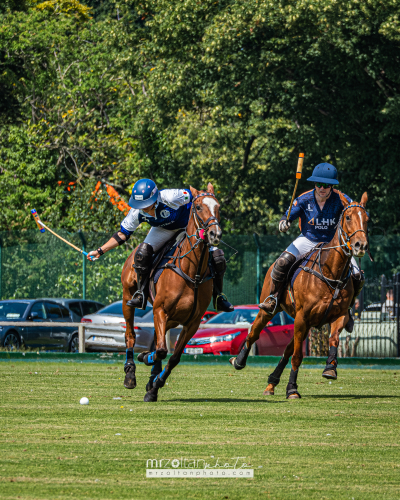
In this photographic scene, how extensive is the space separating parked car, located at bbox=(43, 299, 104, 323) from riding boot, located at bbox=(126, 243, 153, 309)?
13847 millimetres

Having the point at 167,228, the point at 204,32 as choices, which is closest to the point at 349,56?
the point at 204,32

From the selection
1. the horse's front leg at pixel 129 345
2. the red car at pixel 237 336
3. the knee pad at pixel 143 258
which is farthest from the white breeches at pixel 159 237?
the red car at pixel 237 336

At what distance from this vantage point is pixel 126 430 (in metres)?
8.38

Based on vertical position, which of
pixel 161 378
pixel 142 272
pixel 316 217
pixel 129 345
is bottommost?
pixel 161 378

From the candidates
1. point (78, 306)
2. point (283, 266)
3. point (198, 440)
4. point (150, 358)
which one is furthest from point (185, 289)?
point (78, 306)

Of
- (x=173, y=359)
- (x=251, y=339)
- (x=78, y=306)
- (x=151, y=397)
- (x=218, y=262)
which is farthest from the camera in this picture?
(x=78, y=306)

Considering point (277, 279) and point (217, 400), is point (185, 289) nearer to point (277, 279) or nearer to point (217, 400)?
point (217, 400)

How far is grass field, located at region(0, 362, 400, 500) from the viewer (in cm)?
584

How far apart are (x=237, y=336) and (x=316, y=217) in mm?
9147

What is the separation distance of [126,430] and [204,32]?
23.7 meters

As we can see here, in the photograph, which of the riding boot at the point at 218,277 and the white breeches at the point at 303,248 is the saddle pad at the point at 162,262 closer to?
the riding boot at the point at 218,277

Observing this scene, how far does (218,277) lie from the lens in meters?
11.8

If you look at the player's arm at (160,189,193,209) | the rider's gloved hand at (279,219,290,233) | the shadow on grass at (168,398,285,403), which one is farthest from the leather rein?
the rider's gloved hand at (279,219,290,233)

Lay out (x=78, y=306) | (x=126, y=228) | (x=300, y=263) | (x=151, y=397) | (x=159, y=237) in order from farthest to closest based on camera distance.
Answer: (x=78, y=306)
(x=300, y=263)
(x=126, y=228)
(x=159, y=237)
(x=151, y=397)
